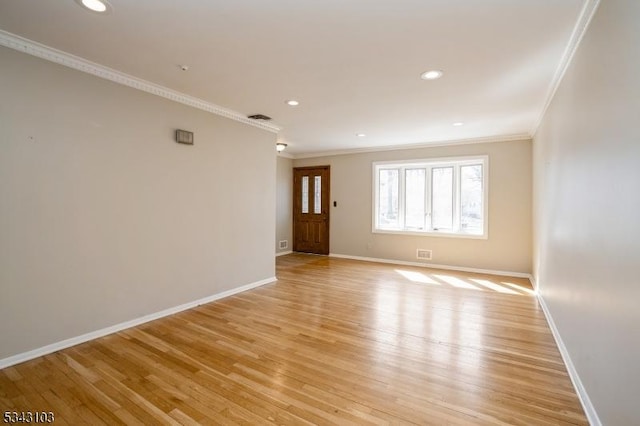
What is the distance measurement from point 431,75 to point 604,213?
191 centimetres

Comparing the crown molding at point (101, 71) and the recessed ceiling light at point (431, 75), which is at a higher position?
the recessed ceiling light at point (431, 75)

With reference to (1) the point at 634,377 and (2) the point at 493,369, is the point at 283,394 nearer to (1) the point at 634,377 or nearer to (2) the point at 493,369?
(2) the point at 493,369

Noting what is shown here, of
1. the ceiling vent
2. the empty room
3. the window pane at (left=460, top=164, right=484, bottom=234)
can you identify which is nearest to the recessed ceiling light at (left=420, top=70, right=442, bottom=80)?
the empty room

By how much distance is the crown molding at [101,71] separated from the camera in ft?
7.79

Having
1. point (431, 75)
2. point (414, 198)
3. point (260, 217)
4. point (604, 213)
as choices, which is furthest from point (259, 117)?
point (604, 213)

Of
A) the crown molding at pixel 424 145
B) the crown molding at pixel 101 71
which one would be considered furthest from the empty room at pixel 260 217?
the crown molding at pixel 424 145

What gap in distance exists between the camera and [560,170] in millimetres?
2762

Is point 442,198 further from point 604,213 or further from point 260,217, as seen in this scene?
point 604,213

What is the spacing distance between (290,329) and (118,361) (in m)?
1.51

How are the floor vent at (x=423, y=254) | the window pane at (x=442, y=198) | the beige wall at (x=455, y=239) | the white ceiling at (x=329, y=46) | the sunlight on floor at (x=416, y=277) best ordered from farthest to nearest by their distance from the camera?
1. the floor vent at (x=423, y=254)
2. the window pane at (x=442, y=198)
3. the beige wall at (x=455, y=239)
4. the sunlight on floor at (x=416, y=277)
5. the white ceiling at (x=329, y=46)

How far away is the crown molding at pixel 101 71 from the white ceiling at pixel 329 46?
0.28 ft

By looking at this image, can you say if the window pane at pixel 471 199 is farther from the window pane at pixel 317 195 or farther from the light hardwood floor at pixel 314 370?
the window pane at pixel 317 195

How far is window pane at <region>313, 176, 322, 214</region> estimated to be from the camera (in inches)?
298

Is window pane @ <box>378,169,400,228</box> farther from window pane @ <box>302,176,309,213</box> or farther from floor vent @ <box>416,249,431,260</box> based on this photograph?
window pane @ <box>302,176,309,213</box>
